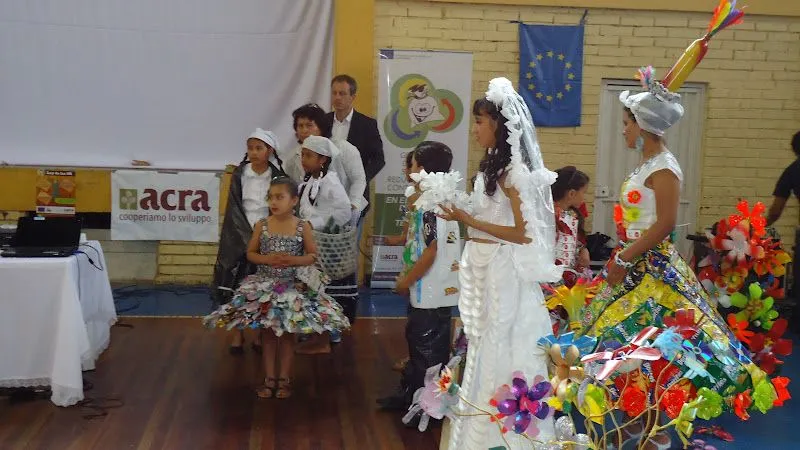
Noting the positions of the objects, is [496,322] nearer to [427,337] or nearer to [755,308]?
[427,337]

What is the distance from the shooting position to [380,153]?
568cm

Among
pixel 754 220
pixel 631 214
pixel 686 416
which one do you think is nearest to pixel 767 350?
pixel 754 220

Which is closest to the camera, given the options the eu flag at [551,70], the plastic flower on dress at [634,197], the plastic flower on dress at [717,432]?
the plastic flower on dress at [634,197]

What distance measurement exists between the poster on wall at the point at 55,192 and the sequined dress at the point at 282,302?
305 centimetres

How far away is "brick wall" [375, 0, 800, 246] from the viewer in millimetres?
6715

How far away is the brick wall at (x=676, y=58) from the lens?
671 centimetres

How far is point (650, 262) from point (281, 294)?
179cm

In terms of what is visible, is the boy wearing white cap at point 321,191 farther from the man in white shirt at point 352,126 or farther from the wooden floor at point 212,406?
the wooden floor at point 212,406

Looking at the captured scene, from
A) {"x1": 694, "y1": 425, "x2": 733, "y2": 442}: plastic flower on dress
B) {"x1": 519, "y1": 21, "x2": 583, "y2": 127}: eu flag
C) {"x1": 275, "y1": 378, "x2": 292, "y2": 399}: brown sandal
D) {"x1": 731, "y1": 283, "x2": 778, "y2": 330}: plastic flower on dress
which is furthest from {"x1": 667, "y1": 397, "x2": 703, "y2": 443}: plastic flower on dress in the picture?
{"x1": 519, "y1": 21, "x2": 583, "y2": 127}: eu flag

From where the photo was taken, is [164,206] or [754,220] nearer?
[754,220]

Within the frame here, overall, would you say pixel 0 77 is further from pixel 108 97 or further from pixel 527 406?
pixel 527 406

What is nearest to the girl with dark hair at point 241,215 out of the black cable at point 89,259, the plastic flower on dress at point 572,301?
the black cable at point 89,259

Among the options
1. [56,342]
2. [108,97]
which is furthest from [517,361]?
[108,97]

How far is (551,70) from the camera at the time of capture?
6.76 metres
